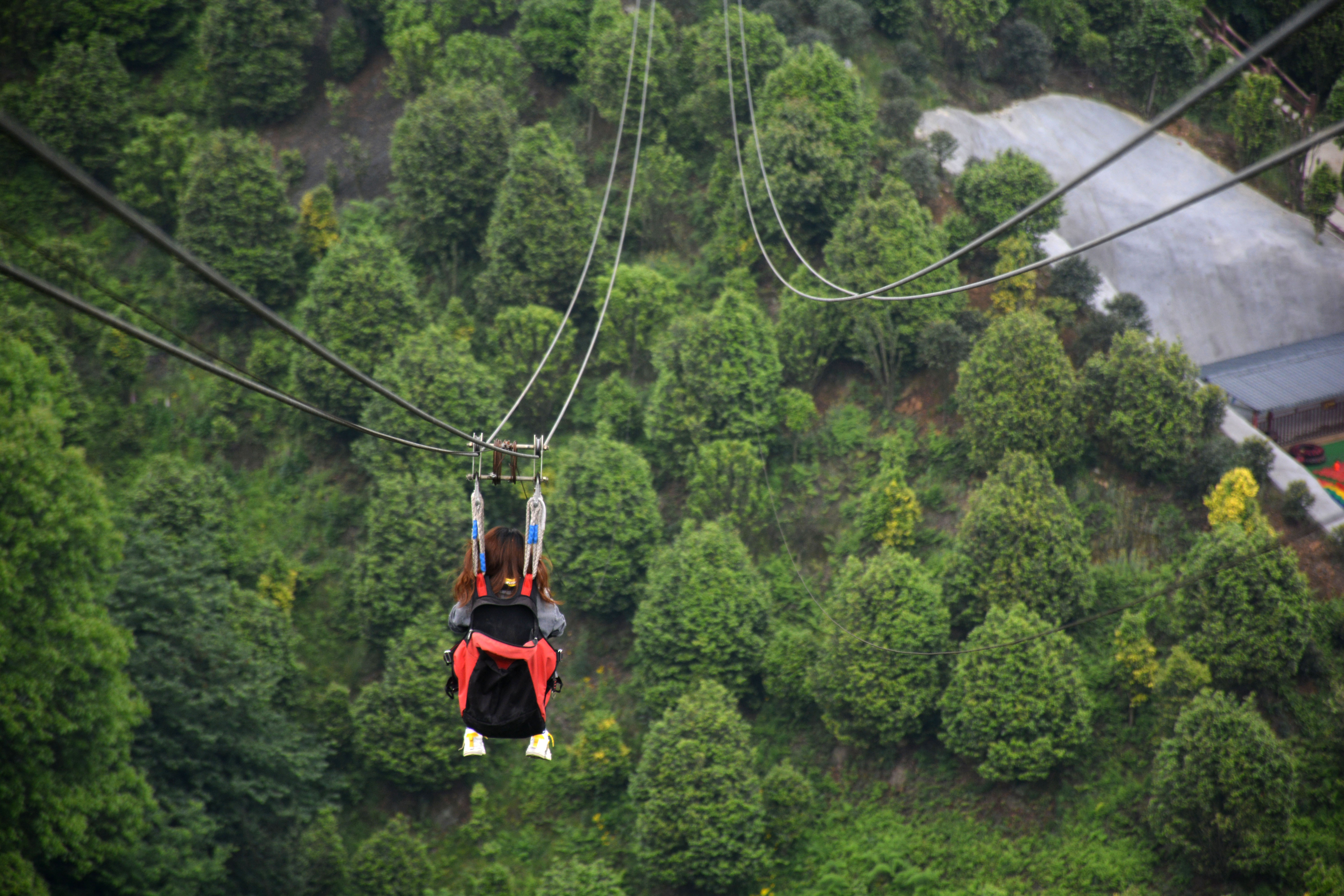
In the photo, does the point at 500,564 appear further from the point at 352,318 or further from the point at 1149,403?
the point at 352,318

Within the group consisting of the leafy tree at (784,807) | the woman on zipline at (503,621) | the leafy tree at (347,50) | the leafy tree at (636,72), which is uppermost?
the leafy tree at (347,50)

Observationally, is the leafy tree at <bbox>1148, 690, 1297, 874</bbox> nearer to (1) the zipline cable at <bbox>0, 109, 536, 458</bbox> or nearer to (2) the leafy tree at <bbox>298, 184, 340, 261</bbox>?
(1) the zipline cable at <bbox>0, 109, 536, 458</bbox>

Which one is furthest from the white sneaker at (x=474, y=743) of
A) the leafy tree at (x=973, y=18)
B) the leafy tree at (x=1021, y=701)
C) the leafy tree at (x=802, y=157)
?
the leafy tree at (x=973, y=18)

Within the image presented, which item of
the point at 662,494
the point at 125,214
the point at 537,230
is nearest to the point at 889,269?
the point at 662,494

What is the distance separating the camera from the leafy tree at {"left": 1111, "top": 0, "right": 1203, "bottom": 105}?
135 ft

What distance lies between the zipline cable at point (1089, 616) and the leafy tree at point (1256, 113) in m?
16.1

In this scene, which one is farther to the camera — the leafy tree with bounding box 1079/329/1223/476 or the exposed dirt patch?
the exposed dirt patch

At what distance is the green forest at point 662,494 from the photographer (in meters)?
26.4

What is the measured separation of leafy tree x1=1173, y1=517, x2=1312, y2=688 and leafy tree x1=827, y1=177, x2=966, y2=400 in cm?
1090

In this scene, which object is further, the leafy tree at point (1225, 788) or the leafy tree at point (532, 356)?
the leafy tree at point (532, 356)

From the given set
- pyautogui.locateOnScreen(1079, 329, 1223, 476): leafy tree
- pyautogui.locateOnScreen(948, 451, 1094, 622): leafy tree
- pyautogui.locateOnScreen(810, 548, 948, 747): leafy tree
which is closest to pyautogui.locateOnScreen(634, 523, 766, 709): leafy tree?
pyautogui.locateOnScreen(810, 548, 948, 747): leafy tree

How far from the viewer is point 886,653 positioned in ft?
93.6

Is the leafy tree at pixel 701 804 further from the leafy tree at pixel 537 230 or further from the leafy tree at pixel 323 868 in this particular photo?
the leafy tree at pixel 537 230

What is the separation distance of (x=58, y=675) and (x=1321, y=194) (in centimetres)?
3593
